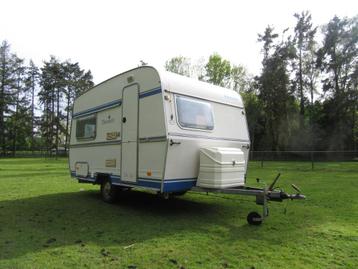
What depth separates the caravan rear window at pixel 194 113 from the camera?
21.0 ft

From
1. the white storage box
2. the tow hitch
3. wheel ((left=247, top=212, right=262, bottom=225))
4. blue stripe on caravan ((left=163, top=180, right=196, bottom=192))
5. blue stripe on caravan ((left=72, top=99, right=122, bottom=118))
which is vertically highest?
blue stripe on caravan ((left=72, top=99, right=122, bottom=118))

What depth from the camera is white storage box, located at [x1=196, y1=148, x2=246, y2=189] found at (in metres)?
6.16

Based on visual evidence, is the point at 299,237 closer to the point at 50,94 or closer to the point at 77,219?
the point at 77,219

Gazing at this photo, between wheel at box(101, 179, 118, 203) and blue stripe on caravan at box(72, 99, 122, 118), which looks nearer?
blue stripe on caravan at box(72, 99, 122, 118)

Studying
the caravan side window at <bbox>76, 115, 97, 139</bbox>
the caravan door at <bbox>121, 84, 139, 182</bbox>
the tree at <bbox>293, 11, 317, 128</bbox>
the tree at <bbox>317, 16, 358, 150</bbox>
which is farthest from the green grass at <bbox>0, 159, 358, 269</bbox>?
the tree at <bbox>293, 11, 317, 128</bbox>

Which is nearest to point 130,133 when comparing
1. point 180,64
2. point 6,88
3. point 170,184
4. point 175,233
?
point 170,184

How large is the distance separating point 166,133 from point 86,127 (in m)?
3.67

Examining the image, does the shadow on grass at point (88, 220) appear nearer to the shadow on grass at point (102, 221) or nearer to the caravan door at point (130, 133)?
the shadow on grass at point (102, 221)

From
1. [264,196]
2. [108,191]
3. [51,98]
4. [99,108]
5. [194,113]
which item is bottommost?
[108,191]

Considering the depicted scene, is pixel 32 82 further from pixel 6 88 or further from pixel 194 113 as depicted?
pixel 194 113

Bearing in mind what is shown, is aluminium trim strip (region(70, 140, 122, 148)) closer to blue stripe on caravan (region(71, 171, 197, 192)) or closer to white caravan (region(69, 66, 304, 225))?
white caravan (region(69, 66, 304, 225))

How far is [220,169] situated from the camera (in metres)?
6.15

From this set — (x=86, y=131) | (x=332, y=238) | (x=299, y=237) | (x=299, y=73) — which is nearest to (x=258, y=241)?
(x=299, y=237)

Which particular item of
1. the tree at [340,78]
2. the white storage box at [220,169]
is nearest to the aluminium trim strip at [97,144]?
the white storage box at [220,169]
